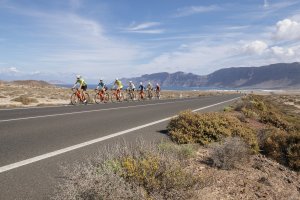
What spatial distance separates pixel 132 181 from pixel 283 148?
488 cm

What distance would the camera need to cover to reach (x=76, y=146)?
26.5ft

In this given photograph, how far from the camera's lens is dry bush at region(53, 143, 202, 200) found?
3.91 m

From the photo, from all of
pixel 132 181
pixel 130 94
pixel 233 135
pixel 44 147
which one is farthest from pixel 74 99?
pixel 132 181

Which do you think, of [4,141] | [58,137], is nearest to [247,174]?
[58,137]

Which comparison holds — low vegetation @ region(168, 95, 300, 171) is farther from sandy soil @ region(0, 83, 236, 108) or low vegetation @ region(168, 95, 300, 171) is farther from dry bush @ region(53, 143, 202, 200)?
sandy soil @ region(0, 83, 236, 108)

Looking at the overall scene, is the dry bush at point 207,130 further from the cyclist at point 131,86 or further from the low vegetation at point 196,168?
the cyclist at point 131,86

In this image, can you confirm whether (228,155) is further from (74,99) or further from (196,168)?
(74,99)

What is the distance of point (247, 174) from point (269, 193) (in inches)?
36.8

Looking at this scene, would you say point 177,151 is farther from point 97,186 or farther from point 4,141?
point 4,141

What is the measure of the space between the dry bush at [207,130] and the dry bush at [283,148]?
0.91 ft

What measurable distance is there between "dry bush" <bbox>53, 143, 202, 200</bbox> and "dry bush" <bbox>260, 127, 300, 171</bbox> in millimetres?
3659

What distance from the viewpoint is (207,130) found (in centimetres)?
909

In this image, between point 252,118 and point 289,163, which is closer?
point 289,163

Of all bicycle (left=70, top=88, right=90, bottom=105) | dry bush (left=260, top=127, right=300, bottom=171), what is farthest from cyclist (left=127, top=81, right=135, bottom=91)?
dry bush (left=260, top=127, right=300, bottom=171)
